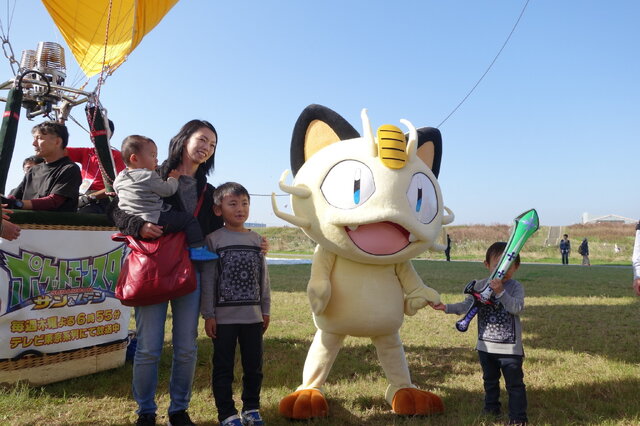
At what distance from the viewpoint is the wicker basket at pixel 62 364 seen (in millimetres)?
3287

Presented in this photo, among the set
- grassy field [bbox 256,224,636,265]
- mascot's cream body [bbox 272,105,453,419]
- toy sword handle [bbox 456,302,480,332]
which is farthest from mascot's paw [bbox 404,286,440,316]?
grassy field [bbox 256,224,636,265]

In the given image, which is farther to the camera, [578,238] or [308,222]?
[578,238]

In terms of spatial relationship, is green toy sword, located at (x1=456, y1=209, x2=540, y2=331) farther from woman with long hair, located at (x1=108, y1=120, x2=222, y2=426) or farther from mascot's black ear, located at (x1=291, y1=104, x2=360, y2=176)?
woman with long hair, located at (x1=108, y1=120, x2=222, y2=426)

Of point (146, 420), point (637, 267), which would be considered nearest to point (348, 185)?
point (146, 420)

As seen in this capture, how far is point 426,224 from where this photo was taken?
303cm

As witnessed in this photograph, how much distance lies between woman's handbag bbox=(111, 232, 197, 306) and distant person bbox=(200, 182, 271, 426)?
0.19 metres

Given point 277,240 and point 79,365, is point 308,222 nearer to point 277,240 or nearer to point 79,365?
point 79,365

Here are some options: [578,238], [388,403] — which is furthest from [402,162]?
[578,238]

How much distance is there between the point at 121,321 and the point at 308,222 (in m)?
2.02

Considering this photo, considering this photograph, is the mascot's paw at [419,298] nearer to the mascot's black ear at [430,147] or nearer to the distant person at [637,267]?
the mascot's black ear at [430,147]

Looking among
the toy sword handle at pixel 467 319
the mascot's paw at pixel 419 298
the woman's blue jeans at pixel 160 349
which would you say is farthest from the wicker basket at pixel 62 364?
the toy sword handle at pixel 467 319

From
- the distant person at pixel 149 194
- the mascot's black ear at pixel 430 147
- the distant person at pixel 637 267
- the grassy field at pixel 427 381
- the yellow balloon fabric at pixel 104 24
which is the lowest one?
the grassy field at pixel 427 381

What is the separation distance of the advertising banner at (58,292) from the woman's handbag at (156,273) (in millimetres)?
1266

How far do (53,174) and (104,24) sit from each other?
8.88m
